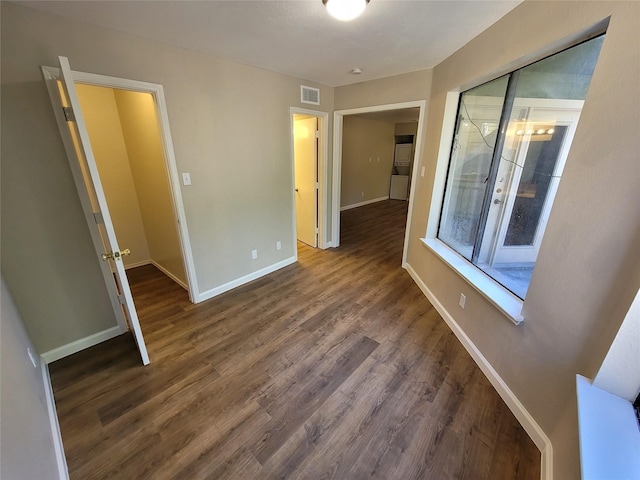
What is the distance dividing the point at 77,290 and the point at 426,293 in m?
3.24

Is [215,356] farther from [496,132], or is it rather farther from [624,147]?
[496,132]

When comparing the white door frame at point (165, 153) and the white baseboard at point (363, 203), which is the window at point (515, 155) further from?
the white baseboard at point (363, 203)

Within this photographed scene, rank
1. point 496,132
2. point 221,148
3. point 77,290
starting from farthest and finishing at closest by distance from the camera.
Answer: point 221,148, point 496,132, point 77,290

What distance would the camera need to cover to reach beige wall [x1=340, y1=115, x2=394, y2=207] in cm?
640

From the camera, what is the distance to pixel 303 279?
324 centimetres

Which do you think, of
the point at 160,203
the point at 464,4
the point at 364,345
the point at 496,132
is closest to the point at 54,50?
the point at 160,203

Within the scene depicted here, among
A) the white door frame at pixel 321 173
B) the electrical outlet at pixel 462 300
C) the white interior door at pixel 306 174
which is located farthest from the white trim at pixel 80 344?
the electrical outlet at pixel 462 300

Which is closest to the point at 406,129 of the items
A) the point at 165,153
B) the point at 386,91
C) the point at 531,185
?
the point at 386,91

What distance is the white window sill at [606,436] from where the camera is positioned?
84 centimetres

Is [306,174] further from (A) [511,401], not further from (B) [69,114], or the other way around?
(A) [511,401]

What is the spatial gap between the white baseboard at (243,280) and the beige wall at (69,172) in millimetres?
68

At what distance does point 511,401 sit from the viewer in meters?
1.59

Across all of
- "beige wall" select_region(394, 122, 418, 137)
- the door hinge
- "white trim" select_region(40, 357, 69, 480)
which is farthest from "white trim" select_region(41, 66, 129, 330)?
"beige wall" select_region(394, 122, 418, 137)

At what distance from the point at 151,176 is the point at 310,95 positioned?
6.97 ft
